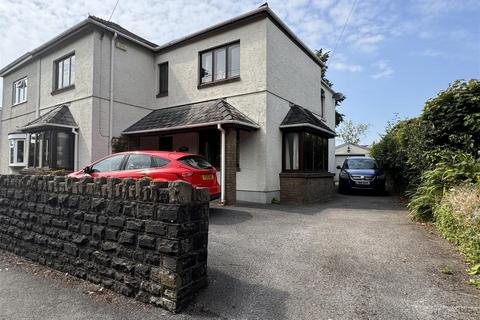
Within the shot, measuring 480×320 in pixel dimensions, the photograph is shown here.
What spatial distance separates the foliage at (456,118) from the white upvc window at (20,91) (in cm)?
2018

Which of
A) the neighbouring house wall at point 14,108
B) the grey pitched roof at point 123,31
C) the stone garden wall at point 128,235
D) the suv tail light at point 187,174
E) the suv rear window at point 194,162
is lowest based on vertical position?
the stone garden wall at point 128,235

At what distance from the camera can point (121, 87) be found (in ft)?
42.4

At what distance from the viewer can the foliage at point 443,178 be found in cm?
636

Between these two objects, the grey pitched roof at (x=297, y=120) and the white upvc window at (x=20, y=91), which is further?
the white upvc window at (x=20, y=91)

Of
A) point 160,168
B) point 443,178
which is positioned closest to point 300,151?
point 443,178

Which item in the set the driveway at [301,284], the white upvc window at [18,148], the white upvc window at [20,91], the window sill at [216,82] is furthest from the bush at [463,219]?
the white upvc window at [20,91]

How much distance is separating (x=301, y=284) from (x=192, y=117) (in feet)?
27.8

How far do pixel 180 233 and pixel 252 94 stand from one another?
27.5 ft

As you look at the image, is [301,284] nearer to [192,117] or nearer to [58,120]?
[192,117]

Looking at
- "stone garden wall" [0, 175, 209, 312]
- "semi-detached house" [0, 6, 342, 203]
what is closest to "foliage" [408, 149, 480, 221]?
"semi-detached house" [0, 6, 342, 203]

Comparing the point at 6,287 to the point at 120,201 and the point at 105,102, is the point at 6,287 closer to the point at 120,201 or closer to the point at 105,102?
the point at 120,201

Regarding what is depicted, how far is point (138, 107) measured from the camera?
1369cm

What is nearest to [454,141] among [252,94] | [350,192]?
[252,94]

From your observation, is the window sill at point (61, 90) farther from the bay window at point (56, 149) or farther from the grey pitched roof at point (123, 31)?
the grey pitched roof at point (123, 31)
